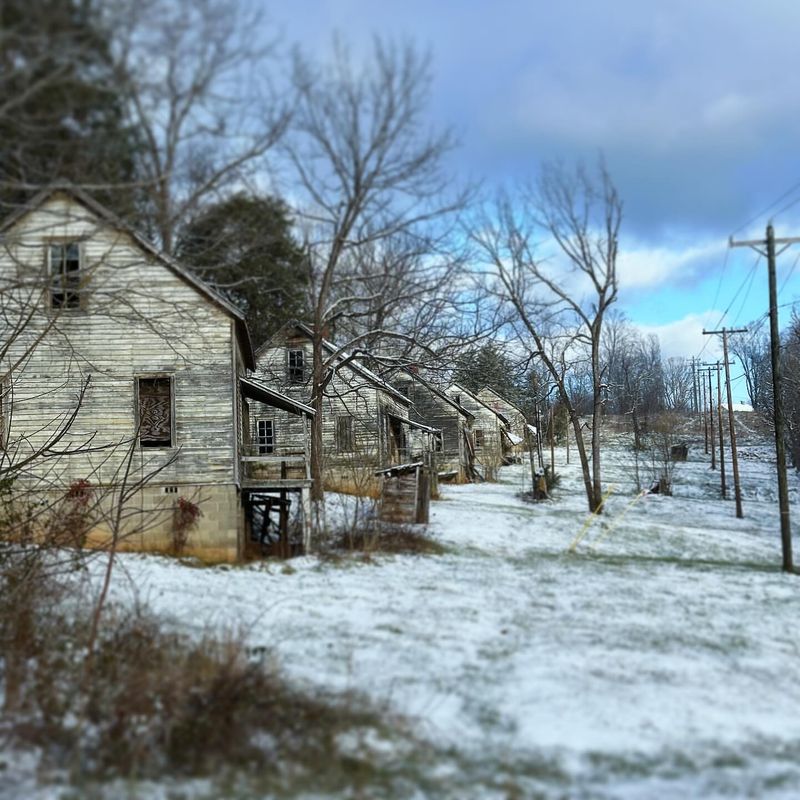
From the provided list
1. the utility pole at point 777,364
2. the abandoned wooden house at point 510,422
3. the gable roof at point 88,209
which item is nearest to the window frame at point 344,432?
the utility pole at point 777,364

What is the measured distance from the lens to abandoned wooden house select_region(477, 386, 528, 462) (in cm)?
5981

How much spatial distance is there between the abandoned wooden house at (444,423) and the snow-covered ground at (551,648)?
22024 mm

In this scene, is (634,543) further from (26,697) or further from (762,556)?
(26,697)

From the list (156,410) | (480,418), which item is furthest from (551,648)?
(480,418)

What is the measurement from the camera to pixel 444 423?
143 ft

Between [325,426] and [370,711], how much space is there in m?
23.4

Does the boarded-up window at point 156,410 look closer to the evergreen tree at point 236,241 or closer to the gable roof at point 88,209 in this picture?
the evergreen tree at point 236,241

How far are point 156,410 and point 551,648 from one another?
10932 millimetres

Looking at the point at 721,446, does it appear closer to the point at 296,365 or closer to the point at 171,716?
the point at 296,365

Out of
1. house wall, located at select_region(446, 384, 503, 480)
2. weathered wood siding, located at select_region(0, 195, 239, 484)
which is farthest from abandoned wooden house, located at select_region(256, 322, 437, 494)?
house wall, located at select_region(446, 384, 503, 480)

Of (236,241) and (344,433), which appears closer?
(236,241)

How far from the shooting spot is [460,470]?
135 ft

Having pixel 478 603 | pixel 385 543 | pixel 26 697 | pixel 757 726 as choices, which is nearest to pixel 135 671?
pixel 26 697

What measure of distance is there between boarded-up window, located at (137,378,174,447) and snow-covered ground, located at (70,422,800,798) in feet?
9.79
